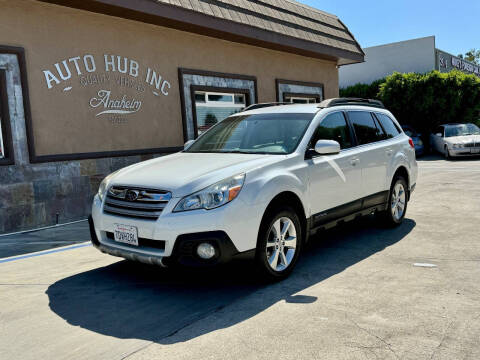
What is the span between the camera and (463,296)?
4.05m

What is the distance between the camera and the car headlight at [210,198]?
13.4 feet

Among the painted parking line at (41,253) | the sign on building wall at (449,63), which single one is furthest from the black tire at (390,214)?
the sign on building wall at (449,63)

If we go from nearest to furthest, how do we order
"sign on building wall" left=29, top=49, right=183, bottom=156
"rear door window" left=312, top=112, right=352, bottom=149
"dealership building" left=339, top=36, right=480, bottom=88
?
"rear door window" left=312, top=112, right=352, bottom=149 < "sign on building wall" left=29, top=49, right=183, bottom=156 < "dealership building" left=339, top=36, right=480, bottom=88

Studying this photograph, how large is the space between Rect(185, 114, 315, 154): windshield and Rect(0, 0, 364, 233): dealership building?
12.0ft

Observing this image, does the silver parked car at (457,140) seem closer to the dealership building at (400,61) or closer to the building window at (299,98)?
the building window at (299,98)

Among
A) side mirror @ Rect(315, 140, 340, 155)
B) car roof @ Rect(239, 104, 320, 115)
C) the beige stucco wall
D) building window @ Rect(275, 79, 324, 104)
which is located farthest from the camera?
building window @ Rect(275, 79, 324, 104)

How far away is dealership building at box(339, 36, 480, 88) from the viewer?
28312 mm

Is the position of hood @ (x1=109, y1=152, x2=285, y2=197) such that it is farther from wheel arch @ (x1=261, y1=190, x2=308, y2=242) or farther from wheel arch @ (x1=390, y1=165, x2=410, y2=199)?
wheel arch @ (x1=390, y1=165, x2=410, y2=199)

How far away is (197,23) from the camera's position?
9977 mm

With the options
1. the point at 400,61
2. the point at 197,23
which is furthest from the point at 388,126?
the point at 400,61

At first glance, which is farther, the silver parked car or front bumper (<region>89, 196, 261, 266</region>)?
the silver parked car

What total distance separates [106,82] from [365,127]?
537 cm

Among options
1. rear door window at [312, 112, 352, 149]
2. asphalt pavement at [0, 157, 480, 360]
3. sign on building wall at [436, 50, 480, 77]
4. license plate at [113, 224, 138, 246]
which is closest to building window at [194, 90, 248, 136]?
rear door window at [312, 112, 352, 149]

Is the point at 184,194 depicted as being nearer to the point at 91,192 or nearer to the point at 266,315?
the point at 266,315
